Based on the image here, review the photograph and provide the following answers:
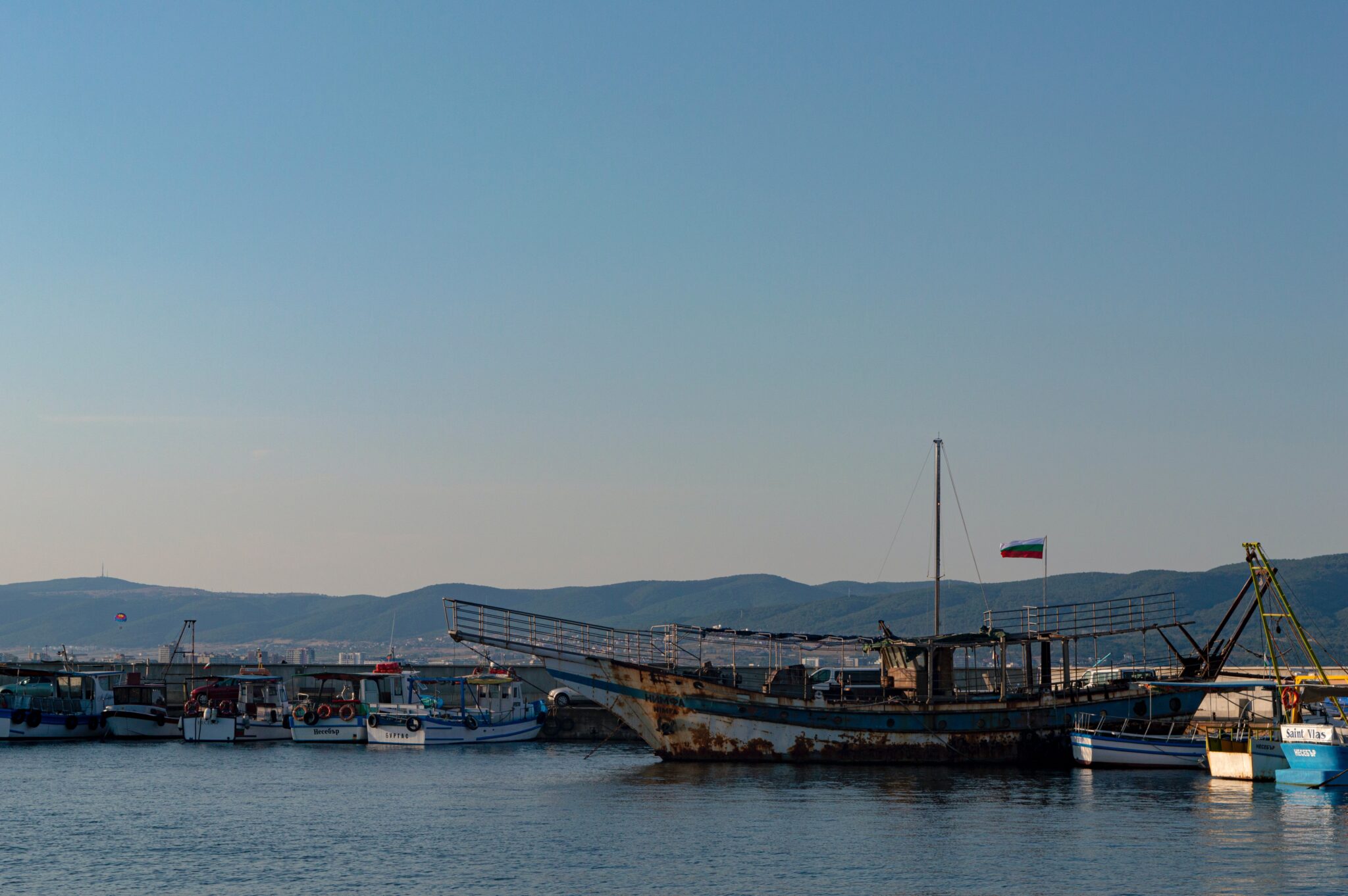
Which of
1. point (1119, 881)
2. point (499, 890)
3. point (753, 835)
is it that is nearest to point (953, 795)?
point (753, 835)

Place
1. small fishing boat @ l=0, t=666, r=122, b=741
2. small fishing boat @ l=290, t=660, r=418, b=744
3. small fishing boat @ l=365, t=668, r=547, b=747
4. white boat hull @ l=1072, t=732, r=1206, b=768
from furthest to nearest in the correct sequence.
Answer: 1. small fishing boat @ l=0, t=666, r=122, b=741
2. small fishing boat @ l=290, t=660, r=418, b=744
3. small fishing boat @ l=365, t=668, r=547, b=747
4. white boat hull @ l=1072, t=732, r=1206, b=768

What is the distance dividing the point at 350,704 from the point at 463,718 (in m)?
6.29

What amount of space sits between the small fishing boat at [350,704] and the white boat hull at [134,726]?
23.2 feet

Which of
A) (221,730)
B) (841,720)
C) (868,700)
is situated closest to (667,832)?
(841,720)

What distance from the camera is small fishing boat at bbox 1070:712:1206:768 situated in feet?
177

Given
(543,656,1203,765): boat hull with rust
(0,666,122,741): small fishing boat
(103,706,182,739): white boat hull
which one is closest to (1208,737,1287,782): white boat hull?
(543,656,1203,765): boat hull with rust

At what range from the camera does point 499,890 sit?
31.7 meters

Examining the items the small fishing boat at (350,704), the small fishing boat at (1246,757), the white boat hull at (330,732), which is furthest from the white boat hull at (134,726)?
the small fishing boat at (1246,757)

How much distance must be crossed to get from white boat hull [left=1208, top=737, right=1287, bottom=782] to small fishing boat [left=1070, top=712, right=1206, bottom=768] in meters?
3.41

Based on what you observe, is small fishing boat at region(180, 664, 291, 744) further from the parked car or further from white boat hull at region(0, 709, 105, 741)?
the parked car

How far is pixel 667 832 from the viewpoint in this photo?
38.9 m

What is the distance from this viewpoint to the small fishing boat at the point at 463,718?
7300 centimetres

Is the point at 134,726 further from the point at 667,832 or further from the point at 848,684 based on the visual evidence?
the point at 667,832

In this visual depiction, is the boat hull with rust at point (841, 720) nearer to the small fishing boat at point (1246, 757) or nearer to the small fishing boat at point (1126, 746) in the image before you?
the small fishing boat at point (1126, 746)
